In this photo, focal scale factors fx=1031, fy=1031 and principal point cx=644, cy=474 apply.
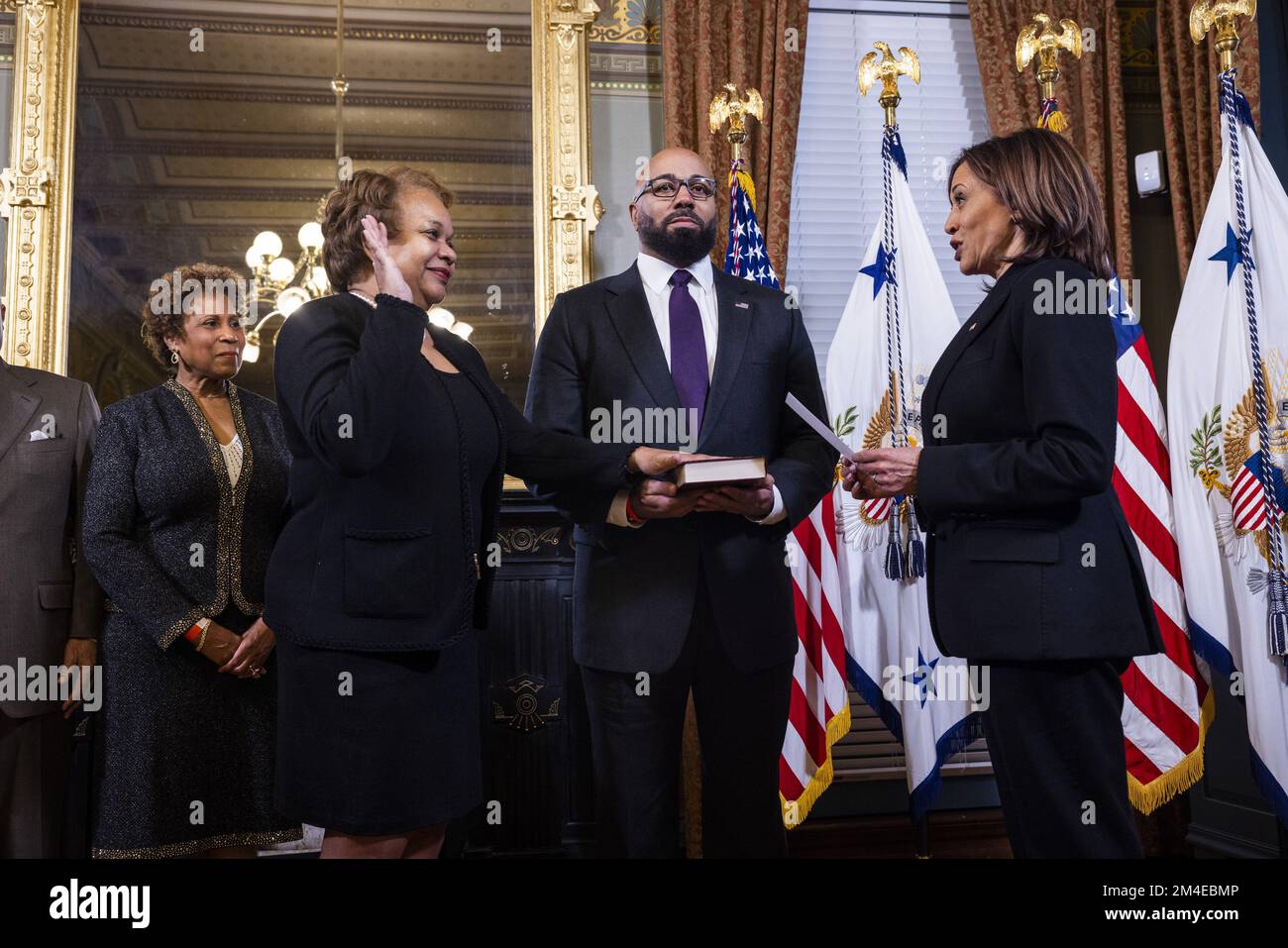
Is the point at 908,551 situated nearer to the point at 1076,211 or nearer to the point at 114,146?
the point at 1076,211

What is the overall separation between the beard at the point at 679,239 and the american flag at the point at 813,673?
2.86 feet

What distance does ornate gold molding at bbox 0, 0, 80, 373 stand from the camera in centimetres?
339

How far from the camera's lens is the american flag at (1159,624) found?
3.09m

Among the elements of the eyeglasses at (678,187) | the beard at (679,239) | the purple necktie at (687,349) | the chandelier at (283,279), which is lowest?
the purple necktie at (687,349)

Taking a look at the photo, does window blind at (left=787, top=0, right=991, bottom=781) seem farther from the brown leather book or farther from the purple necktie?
the brown leather book

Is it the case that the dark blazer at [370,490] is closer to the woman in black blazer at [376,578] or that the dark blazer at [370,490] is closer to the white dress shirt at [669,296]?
the woman in black blazer at [376,578]

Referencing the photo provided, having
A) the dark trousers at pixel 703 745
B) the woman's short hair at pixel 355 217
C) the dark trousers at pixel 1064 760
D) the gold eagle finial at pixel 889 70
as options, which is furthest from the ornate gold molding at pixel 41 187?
the dark trousers at pixel 1064 760

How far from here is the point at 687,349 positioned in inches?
91.0

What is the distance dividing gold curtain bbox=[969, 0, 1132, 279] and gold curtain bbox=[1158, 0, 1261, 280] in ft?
0.55

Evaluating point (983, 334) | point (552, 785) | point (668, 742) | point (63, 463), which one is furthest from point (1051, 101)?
point (63, 463)

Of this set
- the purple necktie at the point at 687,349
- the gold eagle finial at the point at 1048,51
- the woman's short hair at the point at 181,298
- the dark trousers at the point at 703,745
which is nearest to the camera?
the dark trousers at the point at 703,745

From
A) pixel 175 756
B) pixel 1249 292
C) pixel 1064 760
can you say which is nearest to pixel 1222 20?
pixel 1249 292

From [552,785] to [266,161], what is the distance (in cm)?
235
